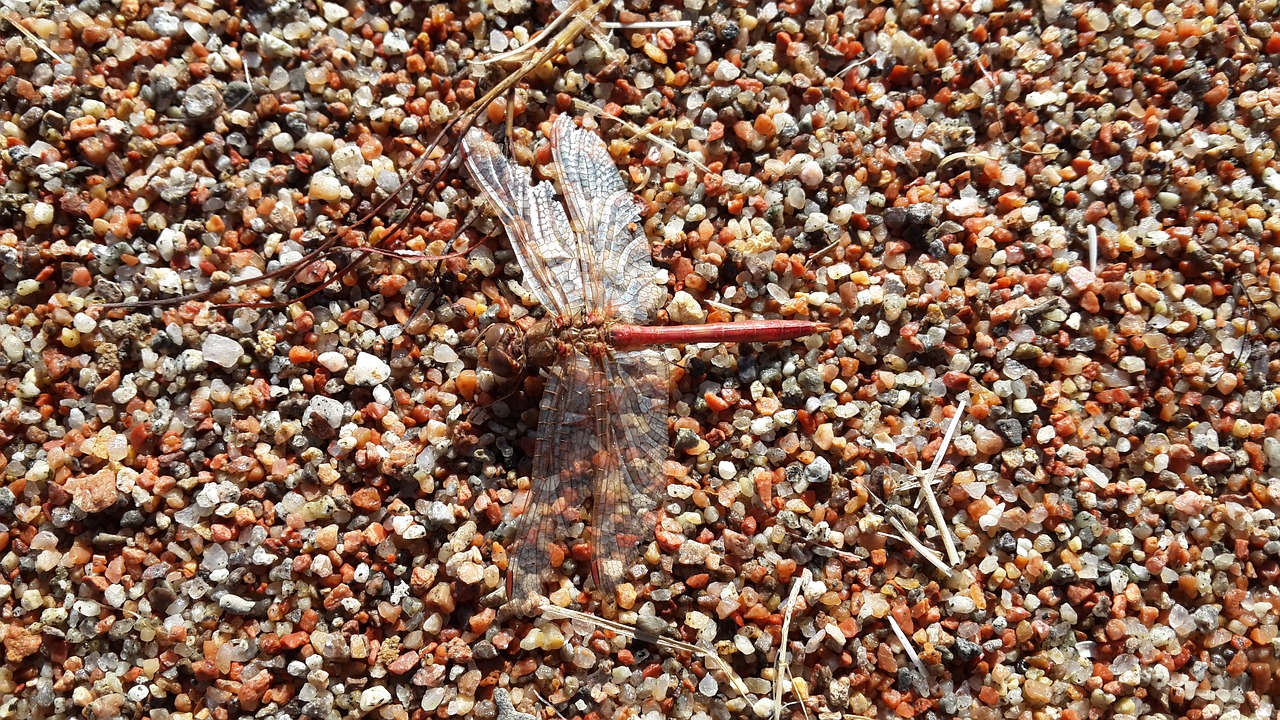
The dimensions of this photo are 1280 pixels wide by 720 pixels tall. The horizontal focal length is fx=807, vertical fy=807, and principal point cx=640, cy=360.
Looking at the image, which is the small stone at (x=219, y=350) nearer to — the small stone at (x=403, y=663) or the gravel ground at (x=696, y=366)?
the gravel ground at (x=696, y=366)

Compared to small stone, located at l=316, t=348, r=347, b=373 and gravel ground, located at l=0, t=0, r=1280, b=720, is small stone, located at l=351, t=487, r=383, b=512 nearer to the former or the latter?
gravel ground, located at l=0, t=0, r=1280, b=720

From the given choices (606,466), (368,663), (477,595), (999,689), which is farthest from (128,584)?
(999,689)

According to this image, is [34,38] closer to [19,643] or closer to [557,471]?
[19,643]

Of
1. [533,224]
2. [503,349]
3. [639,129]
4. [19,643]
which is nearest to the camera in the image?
[19,643]

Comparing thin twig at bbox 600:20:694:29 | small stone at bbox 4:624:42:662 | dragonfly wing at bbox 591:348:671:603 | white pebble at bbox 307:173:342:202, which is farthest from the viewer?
thin twig at bbox 600:20:694:29

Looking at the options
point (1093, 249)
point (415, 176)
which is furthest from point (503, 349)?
point (1093, 249)

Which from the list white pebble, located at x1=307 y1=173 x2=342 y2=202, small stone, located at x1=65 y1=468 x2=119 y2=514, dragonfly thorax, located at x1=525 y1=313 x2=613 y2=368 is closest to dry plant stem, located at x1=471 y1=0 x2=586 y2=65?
white pebble, located at x1=307 y1=173 x2=342 y2=202

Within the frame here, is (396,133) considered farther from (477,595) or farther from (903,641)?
(903,641)
